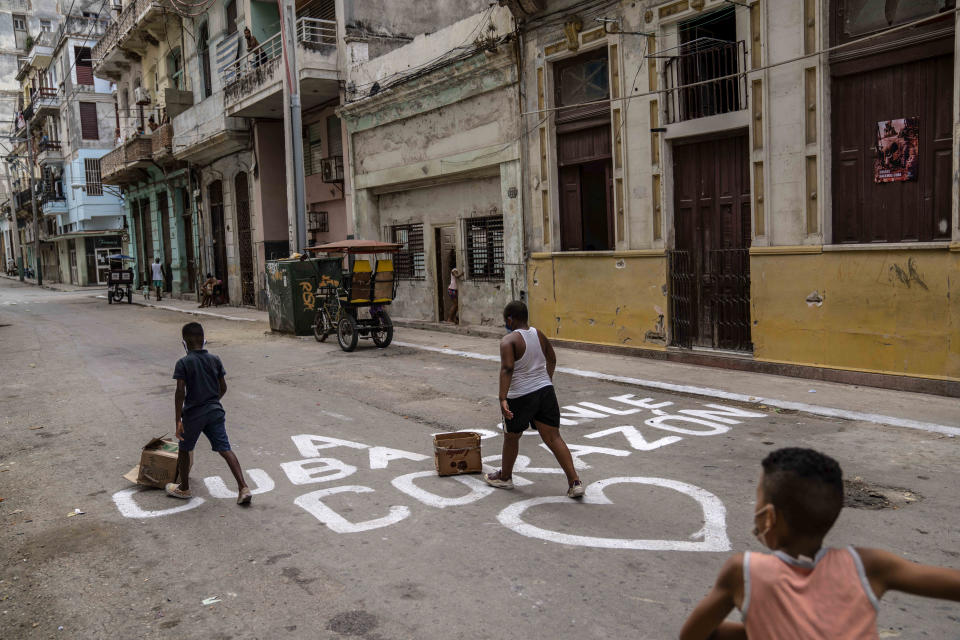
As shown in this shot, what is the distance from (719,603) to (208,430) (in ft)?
15.4

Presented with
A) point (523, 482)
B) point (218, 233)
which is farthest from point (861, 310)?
point (218, 233)

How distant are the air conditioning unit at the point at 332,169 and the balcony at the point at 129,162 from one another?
14076mm

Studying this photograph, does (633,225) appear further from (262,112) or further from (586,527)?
(262,112)

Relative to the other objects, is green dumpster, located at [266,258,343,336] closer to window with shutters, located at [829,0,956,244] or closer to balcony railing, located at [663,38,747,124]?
balcony railing, located at [663,38,747,124]

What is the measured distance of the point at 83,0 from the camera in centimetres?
5412

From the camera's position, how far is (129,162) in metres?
33.8

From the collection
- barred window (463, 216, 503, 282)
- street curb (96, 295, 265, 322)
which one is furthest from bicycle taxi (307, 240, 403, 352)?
street curb (96, 295, 265, 322)

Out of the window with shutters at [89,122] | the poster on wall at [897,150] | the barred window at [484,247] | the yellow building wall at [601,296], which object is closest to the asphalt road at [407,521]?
the yellow building wall at [601,296]

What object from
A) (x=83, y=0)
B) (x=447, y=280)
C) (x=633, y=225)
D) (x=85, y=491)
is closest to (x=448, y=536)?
(x=85, y=491)

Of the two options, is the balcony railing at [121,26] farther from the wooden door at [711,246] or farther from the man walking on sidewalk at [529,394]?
the man walking on sidewalk at [529,394]

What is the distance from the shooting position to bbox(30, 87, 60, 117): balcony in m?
52.9

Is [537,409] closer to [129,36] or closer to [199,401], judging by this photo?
[199,401]

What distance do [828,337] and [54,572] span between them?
9027mm

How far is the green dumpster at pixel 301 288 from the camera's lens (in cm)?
1741
